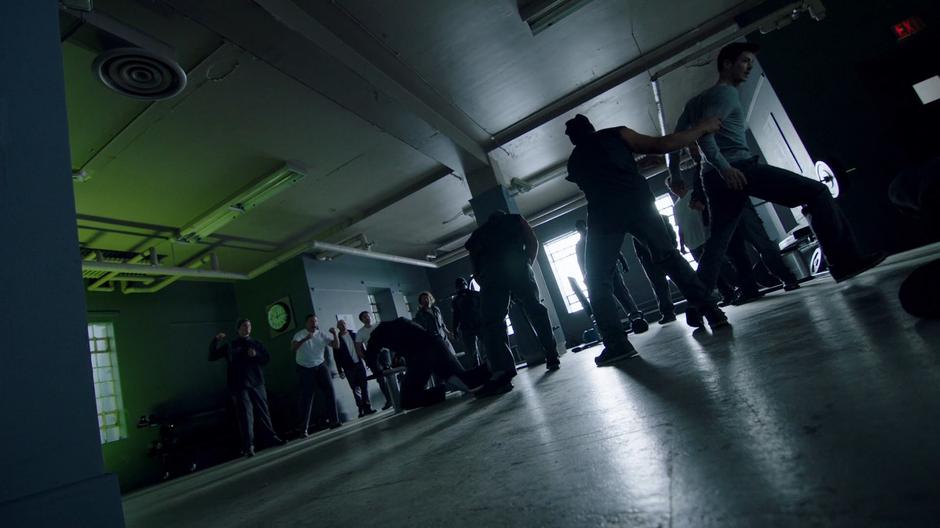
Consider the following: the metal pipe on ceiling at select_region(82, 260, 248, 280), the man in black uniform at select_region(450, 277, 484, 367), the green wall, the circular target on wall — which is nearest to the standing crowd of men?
the circular target on wall

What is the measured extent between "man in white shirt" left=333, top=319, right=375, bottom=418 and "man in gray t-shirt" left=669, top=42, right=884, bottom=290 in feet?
22.4

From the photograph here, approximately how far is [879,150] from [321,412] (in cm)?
963

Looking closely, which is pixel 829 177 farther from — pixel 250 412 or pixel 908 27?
pixel 250 412

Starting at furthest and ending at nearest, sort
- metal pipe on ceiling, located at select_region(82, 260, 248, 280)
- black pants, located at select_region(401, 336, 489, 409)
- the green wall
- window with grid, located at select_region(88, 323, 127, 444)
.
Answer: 1. the green wall
2. window with grid, located at select_region(88, 323, 127, 444)
3. metal pipe on ceiling, located at select_region(82, 260, 248, 280)
4. black pants, located at select_region(401, 336, 489, 409)

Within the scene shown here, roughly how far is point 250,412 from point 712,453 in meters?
6.94

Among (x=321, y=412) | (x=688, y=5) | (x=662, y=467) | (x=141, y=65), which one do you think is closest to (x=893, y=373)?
(x=662, y=467)

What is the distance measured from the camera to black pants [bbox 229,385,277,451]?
6.20 metres

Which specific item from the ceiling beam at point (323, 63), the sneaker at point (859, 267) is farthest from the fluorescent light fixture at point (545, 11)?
the sneaker at point (859, 267)

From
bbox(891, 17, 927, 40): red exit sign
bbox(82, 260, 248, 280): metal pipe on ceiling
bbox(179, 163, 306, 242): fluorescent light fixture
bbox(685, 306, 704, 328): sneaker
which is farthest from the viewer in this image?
bbox(82, 260, 248, 280): metal pipe on ceiling

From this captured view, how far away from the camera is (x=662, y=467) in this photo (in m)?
0.70

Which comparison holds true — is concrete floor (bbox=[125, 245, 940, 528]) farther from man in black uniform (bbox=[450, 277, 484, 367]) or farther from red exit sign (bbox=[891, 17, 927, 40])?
red exit sign (bbox=[891, 17, 927, 40])

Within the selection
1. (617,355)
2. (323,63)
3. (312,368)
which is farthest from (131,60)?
(312,368)

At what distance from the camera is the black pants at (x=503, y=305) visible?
3283mm

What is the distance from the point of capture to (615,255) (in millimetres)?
2604
